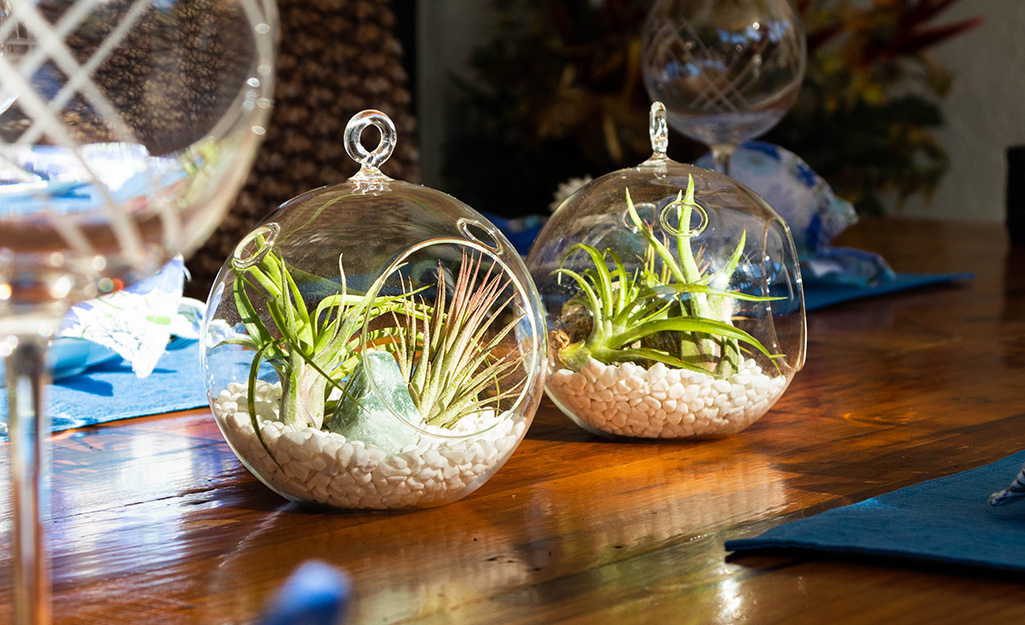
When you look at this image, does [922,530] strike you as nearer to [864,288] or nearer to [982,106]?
[864,288]

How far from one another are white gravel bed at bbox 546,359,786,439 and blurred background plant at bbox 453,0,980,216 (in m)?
2.61

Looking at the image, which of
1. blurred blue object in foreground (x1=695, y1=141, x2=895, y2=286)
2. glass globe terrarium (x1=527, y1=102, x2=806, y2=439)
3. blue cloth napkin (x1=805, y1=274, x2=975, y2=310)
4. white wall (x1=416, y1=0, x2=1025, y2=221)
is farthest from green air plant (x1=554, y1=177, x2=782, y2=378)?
white wall (x1=416, y1=0, x2=1025, y2=221)

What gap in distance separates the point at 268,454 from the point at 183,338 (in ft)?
1.70

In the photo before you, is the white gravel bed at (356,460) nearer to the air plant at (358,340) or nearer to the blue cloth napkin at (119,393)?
the air plant at (358,340)

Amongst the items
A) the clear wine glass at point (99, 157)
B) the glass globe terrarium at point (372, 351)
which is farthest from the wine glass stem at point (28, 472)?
the glass globe terrarium at point (372, 351)

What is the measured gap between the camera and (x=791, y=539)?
460mm

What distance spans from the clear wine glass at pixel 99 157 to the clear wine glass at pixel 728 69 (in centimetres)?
103

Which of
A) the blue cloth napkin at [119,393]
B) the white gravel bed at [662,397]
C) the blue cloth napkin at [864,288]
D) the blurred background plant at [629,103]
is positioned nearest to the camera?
the white gravel bed at [662,397]

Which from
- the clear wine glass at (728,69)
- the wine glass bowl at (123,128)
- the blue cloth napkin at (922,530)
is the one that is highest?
the clear wine glass at (728,69)

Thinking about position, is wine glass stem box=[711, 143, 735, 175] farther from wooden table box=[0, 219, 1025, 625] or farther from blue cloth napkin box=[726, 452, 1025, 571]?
blue cloth napkin box=[726, 452, 1025, 571]

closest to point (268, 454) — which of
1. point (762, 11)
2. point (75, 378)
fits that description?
point (75, 378)

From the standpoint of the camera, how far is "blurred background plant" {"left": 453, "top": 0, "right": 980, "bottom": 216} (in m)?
3.35

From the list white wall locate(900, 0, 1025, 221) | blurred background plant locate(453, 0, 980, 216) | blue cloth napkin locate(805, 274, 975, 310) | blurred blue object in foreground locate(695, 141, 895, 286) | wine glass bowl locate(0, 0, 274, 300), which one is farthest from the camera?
white wall locate(900, 0, 1025, 221)

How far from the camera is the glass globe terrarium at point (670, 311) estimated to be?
67 cm
